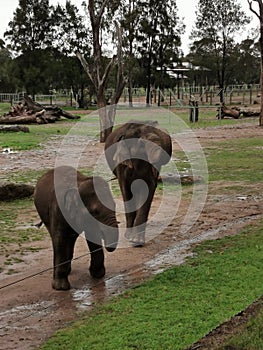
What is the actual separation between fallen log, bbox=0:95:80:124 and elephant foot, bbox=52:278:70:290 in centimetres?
2547

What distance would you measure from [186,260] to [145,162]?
4.32 ft

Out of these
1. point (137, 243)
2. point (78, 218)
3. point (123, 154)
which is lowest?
point (137, 243)

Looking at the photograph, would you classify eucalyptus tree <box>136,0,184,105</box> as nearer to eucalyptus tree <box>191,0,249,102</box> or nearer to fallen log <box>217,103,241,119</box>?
eucalyptus tree <box>191,0,249,102</box>

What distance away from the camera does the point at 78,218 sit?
606 cm

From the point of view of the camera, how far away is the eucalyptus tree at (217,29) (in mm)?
53531

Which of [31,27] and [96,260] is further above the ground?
[31,27]

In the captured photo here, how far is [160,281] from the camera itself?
6363 mm

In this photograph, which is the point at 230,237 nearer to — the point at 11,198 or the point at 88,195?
the point at 88,195

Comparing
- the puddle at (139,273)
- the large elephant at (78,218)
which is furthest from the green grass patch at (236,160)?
the large elephant at (78,218)

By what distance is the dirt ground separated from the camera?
5293 millimetres

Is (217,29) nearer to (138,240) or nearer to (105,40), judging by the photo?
(105,40)

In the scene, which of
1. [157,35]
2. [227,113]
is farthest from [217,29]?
[227,113]

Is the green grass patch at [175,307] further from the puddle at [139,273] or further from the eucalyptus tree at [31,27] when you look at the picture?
the eucalyptus tree at [31,27]

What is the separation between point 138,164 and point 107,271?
1.52 meters
